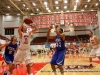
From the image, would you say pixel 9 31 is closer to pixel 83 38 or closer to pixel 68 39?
pixel 68 39

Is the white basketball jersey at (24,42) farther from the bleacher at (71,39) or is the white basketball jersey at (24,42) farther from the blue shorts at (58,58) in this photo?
the bleacher at (71,39)

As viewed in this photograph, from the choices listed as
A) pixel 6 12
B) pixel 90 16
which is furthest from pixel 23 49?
pixel 6 12

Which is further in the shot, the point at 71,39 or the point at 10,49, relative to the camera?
the point at 71,39

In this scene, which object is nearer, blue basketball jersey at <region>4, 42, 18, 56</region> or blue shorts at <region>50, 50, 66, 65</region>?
blue shorts at <region>50, 50, 66, 65</region>

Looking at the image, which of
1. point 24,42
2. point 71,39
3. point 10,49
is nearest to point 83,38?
point 71,39

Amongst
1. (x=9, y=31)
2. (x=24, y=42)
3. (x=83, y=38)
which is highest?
(x=24, y=42)

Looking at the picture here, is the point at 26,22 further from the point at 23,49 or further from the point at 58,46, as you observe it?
the point at 58,46

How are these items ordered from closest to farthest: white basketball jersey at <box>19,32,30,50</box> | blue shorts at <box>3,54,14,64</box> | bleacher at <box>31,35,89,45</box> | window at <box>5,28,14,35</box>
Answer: white basketball jersey at <box>19,32,30,50</box> → blue shorts at <box>3,54,14,64</box> → bleacher at <box>31,35,89,45</box> → window at <box>5,28,14,35</box>

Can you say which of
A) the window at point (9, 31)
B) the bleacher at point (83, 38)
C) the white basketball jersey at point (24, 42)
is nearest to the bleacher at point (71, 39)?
the bleacher at point (83, 38)

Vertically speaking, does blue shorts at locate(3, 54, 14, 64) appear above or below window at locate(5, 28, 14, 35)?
above

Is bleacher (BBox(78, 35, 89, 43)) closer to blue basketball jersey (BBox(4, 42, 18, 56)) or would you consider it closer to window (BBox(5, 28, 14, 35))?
window (BBox(5, 28, 14, 35))

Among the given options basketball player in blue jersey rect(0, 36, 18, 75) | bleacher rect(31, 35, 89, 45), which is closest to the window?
bleacher rect(31, 35, 89, 45)

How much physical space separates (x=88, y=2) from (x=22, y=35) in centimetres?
1975

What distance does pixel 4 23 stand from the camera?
30219mm
